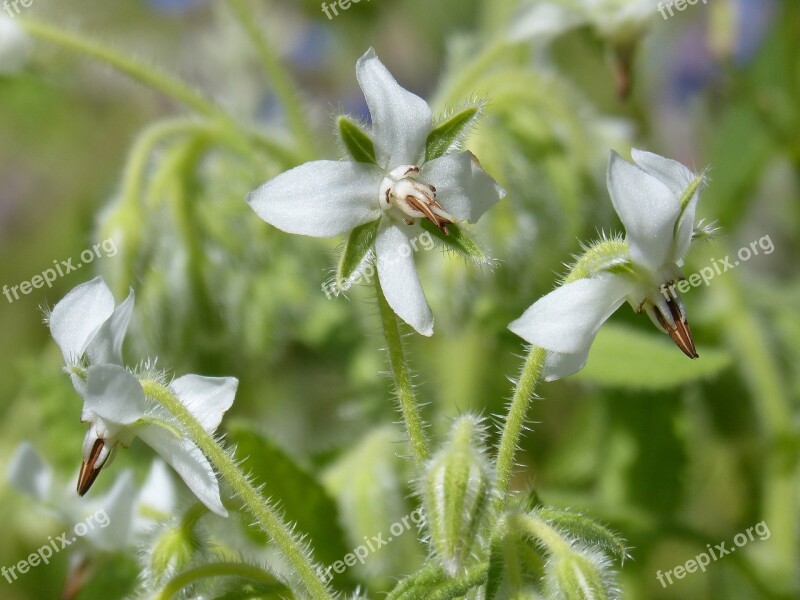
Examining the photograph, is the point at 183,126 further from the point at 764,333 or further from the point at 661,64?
the point at 661,64

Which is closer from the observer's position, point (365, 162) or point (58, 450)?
point (365, 162)

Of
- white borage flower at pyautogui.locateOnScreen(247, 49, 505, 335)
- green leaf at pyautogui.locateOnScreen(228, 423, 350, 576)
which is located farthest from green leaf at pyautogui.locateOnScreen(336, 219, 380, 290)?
green leaf at pyautogui.locateOnScreen(228, 423, 350, 576)

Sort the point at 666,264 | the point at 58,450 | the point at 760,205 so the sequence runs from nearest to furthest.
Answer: the point at 666,264, the point at 58,450, the point at 760,205

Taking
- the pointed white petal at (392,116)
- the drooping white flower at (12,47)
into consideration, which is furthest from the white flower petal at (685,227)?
the drooping white flower at (12,47)

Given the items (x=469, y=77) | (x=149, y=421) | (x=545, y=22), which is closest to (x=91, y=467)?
(x=149, y=421)

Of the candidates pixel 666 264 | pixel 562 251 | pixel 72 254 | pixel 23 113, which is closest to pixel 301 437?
pixel 72 254

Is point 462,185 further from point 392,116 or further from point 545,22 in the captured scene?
point 545,22
